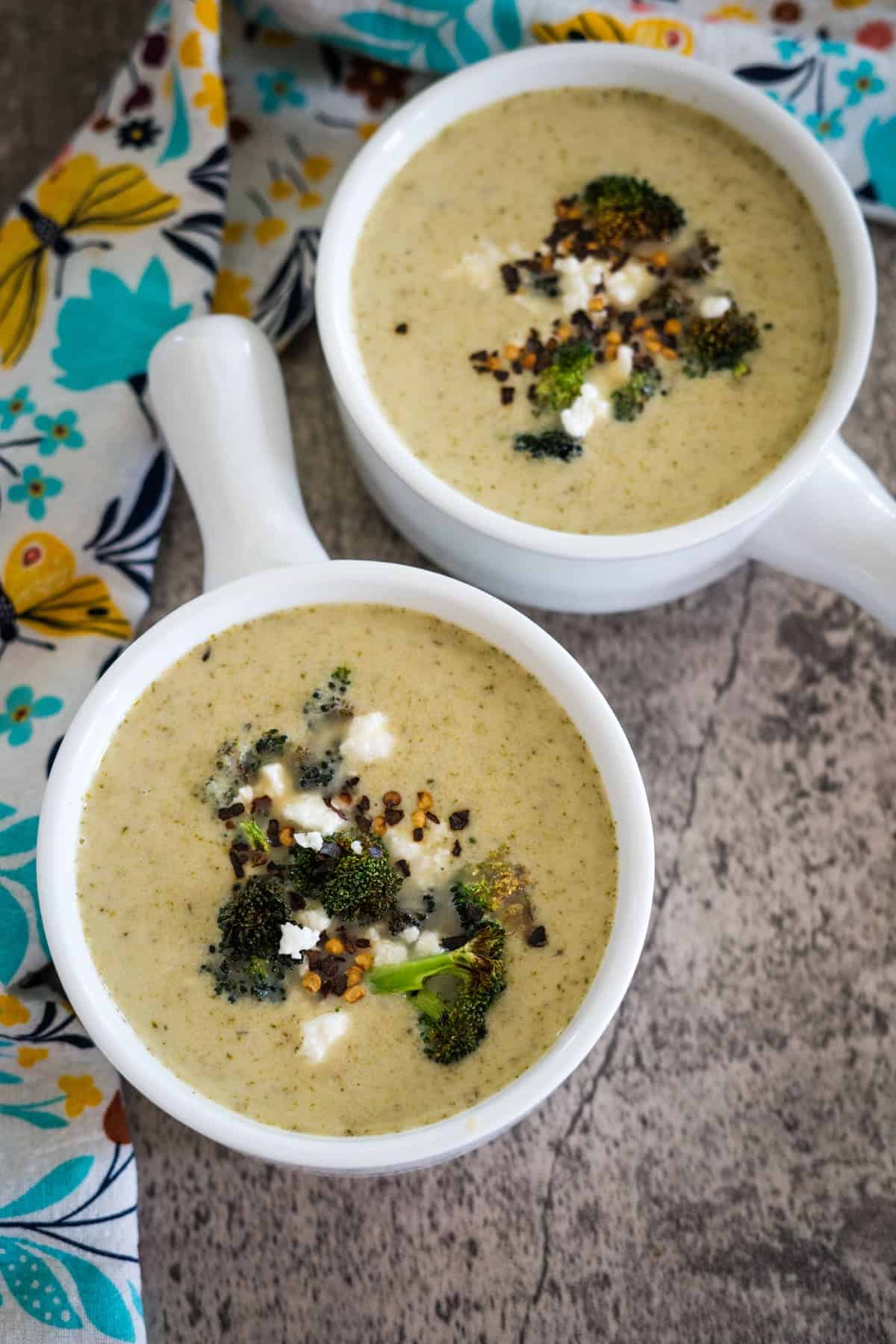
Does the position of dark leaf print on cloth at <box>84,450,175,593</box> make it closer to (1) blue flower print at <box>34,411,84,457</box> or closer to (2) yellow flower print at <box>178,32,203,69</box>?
(1) blue flower print at <box>34,411,84,457</box>

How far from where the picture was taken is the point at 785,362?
5.75ft

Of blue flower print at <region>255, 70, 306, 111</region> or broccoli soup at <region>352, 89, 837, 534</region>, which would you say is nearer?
broccoli soup at <region>352, 89, 837, 534</region>

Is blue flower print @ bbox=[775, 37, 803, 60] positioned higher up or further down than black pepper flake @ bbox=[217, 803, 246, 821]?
higher up

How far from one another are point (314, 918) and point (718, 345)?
0.88 m

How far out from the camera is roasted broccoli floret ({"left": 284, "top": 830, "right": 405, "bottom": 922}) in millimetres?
1474

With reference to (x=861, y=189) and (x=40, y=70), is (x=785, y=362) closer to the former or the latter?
(x=861, y=189)

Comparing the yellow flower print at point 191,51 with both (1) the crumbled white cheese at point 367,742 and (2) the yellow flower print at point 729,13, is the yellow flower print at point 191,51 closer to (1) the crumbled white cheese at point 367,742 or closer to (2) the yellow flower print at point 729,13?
(2) the yellow flower print at point 729,13

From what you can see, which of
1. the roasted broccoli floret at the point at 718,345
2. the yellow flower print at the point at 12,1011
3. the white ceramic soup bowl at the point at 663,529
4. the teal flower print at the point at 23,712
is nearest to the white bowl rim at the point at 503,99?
the white ceramic soup bowl at the point at 663,529

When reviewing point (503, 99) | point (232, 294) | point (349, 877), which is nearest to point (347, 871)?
point (349, 877)

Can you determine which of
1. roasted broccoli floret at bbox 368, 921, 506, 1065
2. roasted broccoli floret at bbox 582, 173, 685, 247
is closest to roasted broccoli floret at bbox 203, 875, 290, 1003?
roasted broccoli floret at bbox 368, 921, 506, 1065

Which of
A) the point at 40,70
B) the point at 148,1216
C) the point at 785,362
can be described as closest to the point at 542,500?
the point at 785,362

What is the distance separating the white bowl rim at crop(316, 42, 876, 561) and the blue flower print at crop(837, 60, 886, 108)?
19 centimetres

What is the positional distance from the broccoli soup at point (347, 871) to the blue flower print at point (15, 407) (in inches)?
21.6

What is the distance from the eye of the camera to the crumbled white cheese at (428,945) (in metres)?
1.48
